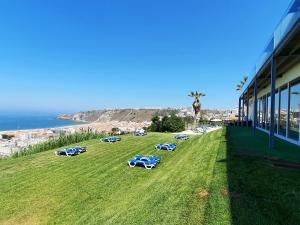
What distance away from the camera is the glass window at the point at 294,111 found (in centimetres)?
1102

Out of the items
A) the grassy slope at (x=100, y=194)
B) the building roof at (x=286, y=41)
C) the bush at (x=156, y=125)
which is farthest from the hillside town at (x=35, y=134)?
the building roof at (x=286, y=41)

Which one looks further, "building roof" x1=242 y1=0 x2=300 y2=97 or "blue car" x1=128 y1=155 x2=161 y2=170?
"blue car" x1=128 y1=155 x2=161 y2=170

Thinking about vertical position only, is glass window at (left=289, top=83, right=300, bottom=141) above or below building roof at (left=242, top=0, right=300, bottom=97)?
below

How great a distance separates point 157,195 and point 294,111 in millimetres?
9309

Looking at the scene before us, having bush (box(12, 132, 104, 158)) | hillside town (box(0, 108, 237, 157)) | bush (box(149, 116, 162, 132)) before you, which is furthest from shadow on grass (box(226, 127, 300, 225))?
bush (box(149, 116, 162, 132))

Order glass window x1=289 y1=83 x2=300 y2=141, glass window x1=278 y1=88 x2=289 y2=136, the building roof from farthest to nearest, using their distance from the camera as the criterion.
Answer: glass window x1=278 y1=88 x2=289 y2=136, glass window x1=289 y1=83 x2=300 y2=141, the building roof

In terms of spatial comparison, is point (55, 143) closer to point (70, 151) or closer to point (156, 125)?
point (70, 151)

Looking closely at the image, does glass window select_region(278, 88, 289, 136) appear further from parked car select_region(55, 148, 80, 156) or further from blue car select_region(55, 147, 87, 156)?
parked car select_region(55, 148, 80, 156)

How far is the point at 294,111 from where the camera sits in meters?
11.5

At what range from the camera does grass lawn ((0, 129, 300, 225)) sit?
14.2 feet

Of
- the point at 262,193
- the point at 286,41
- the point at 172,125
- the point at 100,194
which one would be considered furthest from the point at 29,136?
the point at 262,193

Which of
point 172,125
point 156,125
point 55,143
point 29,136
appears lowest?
point 29,136

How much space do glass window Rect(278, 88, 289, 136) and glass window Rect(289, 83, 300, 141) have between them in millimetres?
754

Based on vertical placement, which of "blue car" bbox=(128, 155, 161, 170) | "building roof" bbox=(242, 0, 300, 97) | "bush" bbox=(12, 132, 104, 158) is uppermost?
"building roof" bbox=(242, 0, 300, 97)
